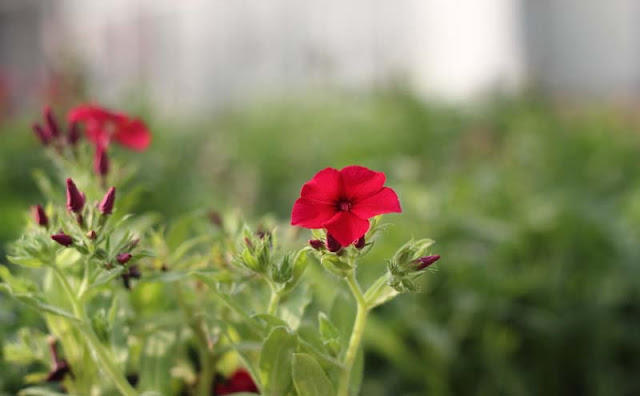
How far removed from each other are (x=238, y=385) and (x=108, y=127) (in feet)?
1.21

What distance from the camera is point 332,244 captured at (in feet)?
2.08

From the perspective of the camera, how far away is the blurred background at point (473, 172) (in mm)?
1643

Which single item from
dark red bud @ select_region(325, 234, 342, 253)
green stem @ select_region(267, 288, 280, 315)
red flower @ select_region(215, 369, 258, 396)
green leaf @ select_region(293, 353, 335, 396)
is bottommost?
red flower @ select_region(215, 369, 258, 396)

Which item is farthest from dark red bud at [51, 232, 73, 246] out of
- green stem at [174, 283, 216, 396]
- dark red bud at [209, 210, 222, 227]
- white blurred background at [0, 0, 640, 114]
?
white blurred background at [0, 0, 640, 114]

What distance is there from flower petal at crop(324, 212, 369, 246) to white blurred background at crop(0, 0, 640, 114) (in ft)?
8.20

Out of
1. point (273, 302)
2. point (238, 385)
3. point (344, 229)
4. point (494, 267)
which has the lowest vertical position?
point (494, 267)

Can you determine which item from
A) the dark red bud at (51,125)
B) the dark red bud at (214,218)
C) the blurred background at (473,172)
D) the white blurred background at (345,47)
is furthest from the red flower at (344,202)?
→ the white blurred background at (345,47)

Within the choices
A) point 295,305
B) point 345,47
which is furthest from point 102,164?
point 345,47

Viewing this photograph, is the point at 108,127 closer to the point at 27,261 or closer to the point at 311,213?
the point at 27,261

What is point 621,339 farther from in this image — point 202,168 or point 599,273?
point 202,168

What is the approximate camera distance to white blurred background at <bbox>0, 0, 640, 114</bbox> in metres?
5.22

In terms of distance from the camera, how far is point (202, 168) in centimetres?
280

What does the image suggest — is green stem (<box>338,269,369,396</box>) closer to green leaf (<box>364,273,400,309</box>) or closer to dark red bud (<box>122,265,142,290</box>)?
green leaf (<box>364,273,400,309</box>)

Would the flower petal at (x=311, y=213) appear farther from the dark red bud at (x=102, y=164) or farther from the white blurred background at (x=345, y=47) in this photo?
the white blurred background at (x=345, y=47)
